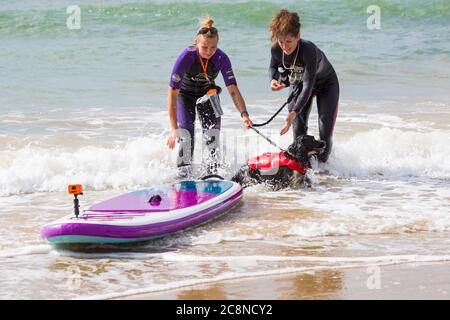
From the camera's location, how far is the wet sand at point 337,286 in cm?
508

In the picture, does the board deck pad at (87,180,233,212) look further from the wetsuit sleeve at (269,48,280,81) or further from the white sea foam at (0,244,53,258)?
the wetsuit sleeve at (269,48,280,81)

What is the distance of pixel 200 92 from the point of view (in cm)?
782

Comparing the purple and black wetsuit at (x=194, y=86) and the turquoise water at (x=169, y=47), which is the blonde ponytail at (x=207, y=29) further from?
the turquoise water at (x=169, y=47)

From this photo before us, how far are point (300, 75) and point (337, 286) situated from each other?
121 inches

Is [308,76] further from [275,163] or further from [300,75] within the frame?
[275,163]

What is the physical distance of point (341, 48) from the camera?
685 inches

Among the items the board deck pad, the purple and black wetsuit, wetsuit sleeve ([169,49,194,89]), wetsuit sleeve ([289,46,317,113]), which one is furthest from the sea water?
wetsuit sleeve ([169,49,194,89])

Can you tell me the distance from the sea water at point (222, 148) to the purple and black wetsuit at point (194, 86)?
27.4 inches

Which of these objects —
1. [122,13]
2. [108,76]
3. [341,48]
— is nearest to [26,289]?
[108,76]

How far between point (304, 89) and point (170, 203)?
1768 mm

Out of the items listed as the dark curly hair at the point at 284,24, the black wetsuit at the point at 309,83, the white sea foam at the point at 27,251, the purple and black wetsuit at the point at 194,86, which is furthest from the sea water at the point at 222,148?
the dark curly hair at the point at 284,24

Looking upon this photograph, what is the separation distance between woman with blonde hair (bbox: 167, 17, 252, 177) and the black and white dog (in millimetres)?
404
